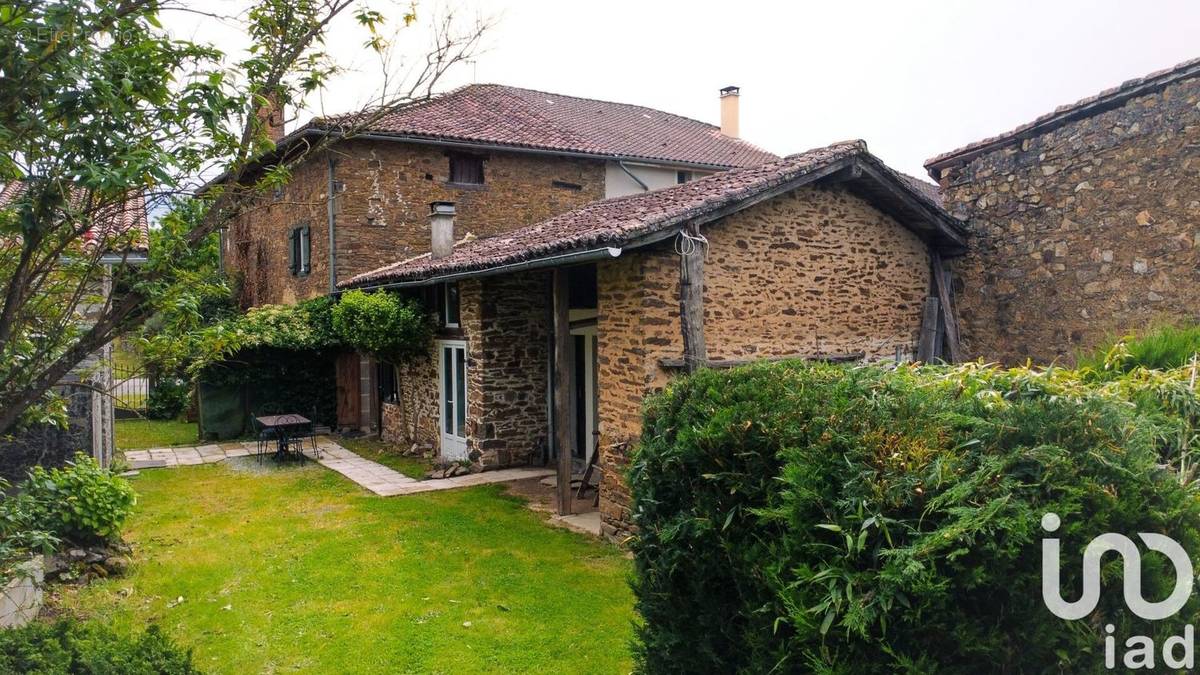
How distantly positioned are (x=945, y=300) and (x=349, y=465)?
32.2 feet

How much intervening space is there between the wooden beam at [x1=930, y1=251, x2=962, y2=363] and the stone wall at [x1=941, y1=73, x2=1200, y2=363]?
0.19m

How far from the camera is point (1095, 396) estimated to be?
2.72m

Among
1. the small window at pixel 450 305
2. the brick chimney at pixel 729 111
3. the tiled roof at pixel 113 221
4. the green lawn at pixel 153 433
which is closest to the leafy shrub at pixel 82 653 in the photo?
the tiled roof at pixel 113 221

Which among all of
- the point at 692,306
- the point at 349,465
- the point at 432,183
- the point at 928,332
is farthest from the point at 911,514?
the point at 432,183

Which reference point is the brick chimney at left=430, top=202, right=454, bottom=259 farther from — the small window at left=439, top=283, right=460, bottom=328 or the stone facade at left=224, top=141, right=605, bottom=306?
the stone facade at left=224, top=141, right=605, bottom=306

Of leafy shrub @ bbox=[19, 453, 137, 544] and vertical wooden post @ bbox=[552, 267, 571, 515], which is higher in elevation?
vertical wooden post @ bbox=[552, 267, 571, 515]

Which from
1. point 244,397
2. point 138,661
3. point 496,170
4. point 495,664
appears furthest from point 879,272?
point 244,397

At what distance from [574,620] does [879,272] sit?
5.98 metres

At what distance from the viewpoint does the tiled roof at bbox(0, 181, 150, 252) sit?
114 inches

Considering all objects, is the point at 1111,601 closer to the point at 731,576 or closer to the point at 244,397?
the point at 731,576

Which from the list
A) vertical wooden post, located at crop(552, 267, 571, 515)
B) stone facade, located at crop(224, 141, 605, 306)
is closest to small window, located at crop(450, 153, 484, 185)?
stone facade, located at crop(224, 141, 605, 306)

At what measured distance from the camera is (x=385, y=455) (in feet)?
45.4

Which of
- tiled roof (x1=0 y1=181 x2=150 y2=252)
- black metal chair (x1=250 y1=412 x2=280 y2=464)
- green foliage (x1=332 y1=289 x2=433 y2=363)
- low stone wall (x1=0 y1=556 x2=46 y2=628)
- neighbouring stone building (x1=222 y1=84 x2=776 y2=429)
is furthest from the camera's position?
neighbouring stone building (x1=222 y1=84 x2=776 y2=429)

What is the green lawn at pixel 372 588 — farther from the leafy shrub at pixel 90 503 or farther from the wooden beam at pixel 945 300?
the wooden beam at pixel 945 300
